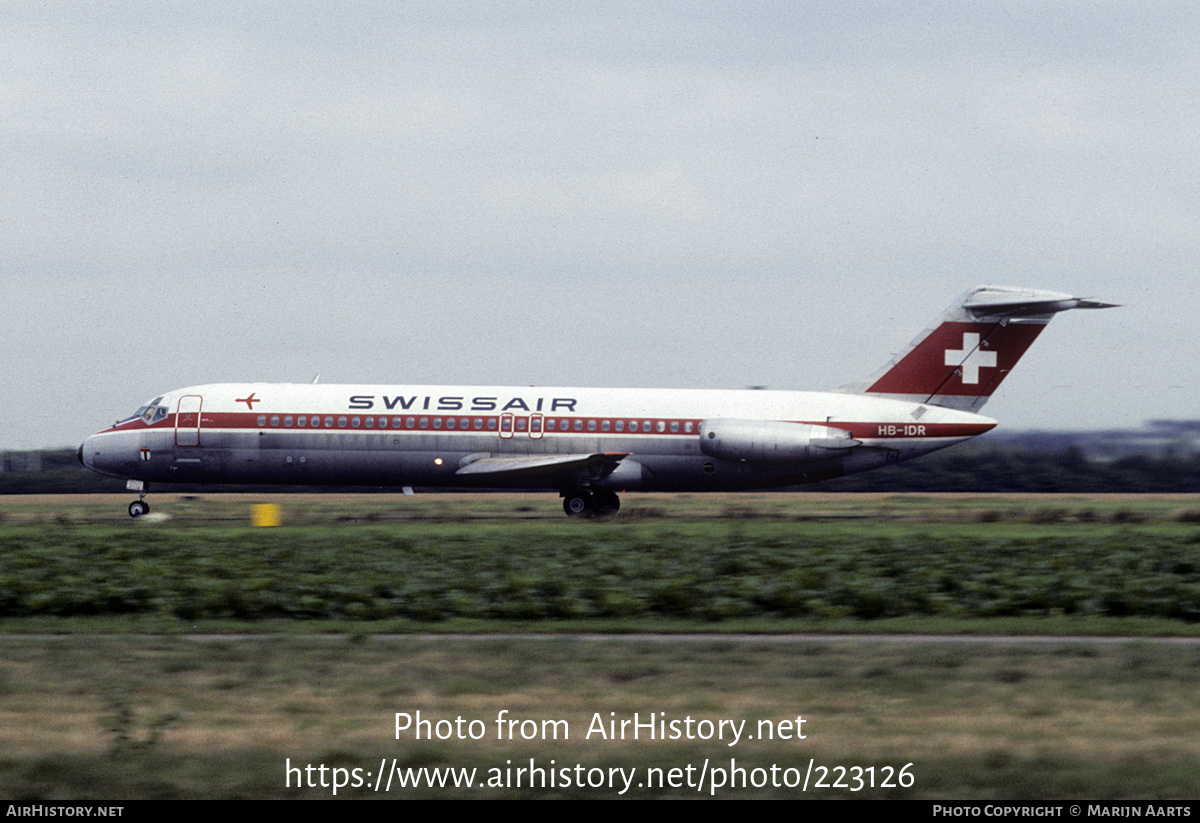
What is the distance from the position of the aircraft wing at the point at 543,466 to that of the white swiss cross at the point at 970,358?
33.0ft

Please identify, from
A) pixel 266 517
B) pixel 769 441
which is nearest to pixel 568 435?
pixel 769 441

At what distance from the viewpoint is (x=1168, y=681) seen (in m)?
13.8

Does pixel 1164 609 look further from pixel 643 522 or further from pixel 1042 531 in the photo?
pixel 643 522

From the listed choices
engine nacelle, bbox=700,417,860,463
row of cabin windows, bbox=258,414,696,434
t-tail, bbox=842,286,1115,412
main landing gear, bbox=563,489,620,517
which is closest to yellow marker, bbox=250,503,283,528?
row of cabin windows, bbox=258,414,696,434

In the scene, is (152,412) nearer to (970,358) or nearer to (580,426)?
(580,426)

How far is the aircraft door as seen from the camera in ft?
133

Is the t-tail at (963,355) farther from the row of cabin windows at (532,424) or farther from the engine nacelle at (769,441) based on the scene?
the row of cabin windows at (532,424)

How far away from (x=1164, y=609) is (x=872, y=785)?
1186 cm

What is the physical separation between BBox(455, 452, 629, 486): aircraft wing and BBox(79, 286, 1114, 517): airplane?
0.14 feet

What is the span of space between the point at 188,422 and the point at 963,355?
2321 cm

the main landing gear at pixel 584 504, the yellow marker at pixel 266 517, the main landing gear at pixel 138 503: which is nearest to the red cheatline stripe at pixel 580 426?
the main landing gear at pixel 584 504

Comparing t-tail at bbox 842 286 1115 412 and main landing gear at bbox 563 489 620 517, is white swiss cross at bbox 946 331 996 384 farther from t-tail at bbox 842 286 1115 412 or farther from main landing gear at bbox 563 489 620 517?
main landing gear at bbox 563 489 620 517

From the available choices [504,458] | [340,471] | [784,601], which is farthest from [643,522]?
[784,601]

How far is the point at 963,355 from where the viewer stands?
39.8 m
